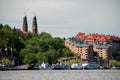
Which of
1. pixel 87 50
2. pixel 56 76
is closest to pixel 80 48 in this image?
pixel 87 50

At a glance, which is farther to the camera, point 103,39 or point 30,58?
point 103,39

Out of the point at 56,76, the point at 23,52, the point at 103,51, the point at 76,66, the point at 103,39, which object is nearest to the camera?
the point at 56,76

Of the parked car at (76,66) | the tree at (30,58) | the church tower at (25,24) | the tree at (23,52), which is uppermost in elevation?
the church tower at (25,24)

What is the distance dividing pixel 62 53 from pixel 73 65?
10792 mm

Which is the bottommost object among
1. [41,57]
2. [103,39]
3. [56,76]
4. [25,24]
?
[56,76]

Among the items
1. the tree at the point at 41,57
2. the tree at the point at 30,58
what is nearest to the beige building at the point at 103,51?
the tree at the point at 41,57

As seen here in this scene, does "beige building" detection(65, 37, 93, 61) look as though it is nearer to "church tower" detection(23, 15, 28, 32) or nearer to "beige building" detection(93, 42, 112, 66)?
"beige building" detection(93, 42, 112, 66)

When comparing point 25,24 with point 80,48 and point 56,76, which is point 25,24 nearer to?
point 80,48

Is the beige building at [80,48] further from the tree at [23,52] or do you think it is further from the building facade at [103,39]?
the tree at [23,52]

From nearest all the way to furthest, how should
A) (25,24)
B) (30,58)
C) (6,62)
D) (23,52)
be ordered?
(6,62)
(30,58)
(23,52)
(25,24)

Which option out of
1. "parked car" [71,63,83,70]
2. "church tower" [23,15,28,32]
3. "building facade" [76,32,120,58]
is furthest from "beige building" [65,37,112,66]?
"parked car" [71,63,83,70]

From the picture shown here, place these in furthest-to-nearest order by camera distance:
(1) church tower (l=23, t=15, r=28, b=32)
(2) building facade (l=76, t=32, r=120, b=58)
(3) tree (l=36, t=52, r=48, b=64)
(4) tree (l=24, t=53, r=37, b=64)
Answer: (2) building facade (l=76, t=32, r=120, b=58) → (1) church tower (l=23, t=15, r=28, b=32) → (3) tree (l=36, t=52, r=48, b=64) → (4) tree (l=24, t=53, r=37, b=64)

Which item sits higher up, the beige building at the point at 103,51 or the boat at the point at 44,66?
the beige building at the point at 103,51

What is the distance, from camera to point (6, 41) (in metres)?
122
